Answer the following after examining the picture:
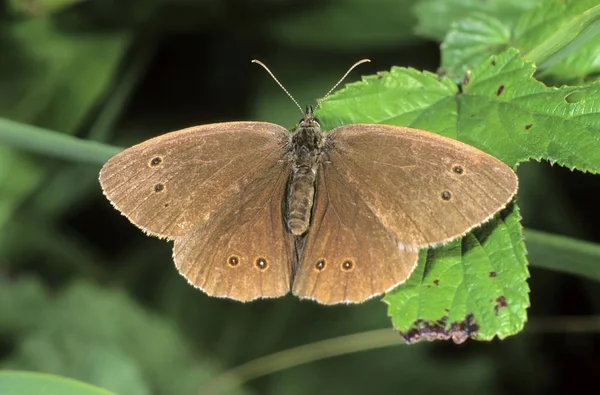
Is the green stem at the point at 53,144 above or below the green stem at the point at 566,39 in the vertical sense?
below

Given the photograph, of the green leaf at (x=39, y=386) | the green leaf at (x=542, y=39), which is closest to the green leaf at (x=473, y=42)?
the green leaf at (x=542, y=39)

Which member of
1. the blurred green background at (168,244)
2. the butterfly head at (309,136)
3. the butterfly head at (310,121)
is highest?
the butterfly head at (310,121)

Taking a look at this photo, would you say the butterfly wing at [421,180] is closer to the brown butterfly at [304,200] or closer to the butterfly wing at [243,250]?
the brown butterfly at [304,200]

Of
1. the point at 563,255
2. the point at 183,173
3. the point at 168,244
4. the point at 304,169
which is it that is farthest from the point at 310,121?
the point at 168,244

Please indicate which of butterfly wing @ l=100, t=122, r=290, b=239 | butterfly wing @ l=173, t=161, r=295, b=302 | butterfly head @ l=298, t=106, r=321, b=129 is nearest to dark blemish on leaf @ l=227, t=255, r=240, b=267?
butterfly wing @ l=173, t=161, r=295, b=302

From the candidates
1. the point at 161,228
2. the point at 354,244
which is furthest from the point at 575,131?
the point at 161,228

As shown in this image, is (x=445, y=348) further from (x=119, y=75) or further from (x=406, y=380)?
(x=119, y=75)
